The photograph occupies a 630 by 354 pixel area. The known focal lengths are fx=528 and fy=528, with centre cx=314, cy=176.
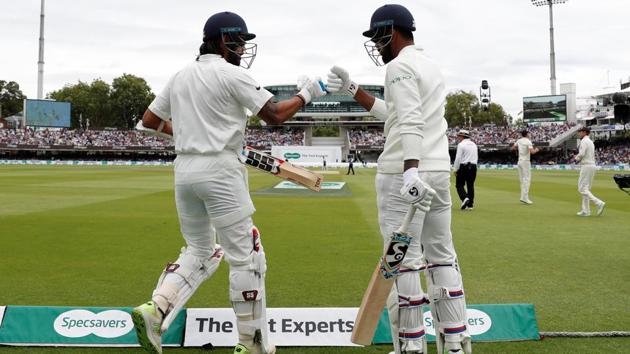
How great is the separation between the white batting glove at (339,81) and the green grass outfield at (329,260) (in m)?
2.05

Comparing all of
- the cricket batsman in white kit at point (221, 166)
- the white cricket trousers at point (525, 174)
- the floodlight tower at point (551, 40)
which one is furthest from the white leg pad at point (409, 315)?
the floodlight tower at point (551, 40)

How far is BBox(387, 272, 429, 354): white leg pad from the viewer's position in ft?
11.8

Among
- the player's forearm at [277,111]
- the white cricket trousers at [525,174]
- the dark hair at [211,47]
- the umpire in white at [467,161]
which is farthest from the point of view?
the white cricket trousers at [525,174]

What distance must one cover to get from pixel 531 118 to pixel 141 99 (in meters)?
72.2

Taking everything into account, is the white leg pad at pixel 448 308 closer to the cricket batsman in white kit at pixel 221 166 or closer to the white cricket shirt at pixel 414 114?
the white cricket shirt at pixel 414 114

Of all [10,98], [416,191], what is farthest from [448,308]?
[10,98]

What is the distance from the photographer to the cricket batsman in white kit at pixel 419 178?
3586 millimetres

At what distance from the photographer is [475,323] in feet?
13.9

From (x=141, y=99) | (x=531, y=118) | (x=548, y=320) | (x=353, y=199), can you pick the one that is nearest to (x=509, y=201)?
(x=353, y=199)

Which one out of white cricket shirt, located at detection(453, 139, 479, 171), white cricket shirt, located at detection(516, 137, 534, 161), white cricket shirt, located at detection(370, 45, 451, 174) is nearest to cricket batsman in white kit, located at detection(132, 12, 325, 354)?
white cricket shirt, located at detection(370, 45, 451, 174)

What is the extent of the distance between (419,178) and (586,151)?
1084 centimetres

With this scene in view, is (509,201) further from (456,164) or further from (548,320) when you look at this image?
(548,320)

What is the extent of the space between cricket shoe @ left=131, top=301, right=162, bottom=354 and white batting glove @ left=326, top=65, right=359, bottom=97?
2.14 metres

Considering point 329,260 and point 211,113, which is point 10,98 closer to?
point 329,260
